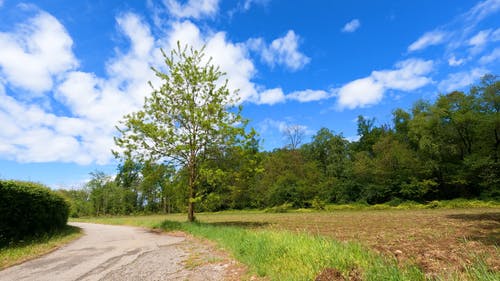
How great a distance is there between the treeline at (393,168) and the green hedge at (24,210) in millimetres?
4731

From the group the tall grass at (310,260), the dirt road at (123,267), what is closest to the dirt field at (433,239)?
the tall grass at (310,260)

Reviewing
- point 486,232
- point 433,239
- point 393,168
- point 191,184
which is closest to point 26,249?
point 191,184

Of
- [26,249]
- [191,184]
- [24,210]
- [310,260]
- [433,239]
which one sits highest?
[191,184]

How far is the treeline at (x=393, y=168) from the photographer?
18.4 m

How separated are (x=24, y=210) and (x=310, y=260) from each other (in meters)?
13.4

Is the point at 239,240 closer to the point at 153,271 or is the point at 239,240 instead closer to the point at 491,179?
the point at 153,271

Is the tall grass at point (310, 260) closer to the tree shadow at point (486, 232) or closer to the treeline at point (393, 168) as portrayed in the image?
the tree shadow at point (486, 232)

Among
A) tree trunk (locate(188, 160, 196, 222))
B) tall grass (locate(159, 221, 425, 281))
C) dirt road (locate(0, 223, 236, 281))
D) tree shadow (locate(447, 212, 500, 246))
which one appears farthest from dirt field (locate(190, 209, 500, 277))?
tree trunk (locate(188, 160, 196, 222))

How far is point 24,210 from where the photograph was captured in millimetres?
12266

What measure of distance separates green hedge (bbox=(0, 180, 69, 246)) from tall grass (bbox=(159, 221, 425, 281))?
976 centimetres

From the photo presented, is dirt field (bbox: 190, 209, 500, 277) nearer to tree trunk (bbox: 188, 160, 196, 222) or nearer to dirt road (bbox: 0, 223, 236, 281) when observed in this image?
dirt road (bbox: 0, 223, 236, 281)

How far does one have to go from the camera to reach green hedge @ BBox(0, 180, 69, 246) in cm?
1080

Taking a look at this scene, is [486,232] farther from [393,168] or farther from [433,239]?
[393,168]

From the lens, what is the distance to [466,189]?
38.3 metres
